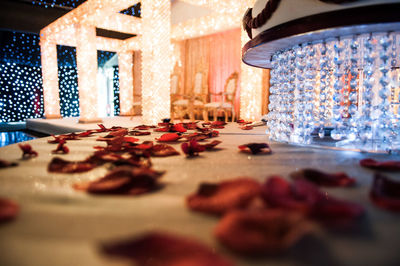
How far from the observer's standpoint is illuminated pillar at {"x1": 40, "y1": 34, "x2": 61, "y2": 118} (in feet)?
23.9

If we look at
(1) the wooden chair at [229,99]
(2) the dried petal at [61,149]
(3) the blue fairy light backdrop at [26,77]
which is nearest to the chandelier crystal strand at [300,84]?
(2) the dried petal at [61,149]

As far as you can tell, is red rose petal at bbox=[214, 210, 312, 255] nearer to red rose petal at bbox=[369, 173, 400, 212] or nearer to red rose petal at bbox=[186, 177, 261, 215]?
red rose petal at bbox=[186, 177, 261, 215]

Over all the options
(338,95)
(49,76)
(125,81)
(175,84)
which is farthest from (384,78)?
Result: (125,81)

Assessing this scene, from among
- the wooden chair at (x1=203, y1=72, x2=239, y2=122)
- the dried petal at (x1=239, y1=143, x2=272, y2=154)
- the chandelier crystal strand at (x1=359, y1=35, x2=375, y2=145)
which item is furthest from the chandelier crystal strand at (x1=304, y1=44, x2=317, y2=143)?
the wooden chair at (x1=203, y1=72, x2=239, y2=122)

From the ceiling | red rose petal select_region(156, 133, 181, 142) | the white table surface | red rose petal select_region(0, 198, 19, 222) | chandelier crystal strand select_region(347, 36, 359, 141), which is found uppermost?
the ceiling

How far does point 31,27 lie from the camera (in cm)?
754

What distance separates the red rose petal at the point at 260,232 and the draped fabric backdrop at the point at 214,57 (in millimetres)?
6733

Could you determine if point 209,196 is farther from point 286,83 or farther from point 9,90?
point 9,90

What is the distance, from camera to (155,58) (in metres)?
4.14

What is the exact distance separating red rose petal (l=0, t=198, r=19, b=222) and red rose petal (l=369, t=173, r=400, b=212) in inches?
27.6

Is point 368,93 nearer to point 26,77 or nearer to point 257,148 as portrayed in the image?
point 257,148

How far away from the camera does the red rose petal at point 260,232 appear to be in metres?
0.35

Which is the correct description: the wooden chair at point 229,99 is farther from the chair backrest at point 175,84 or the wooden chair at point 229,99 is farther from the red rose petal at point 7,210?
the red rose petal at point 7,210

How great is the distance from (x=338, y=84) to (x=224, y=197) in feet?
3.40
